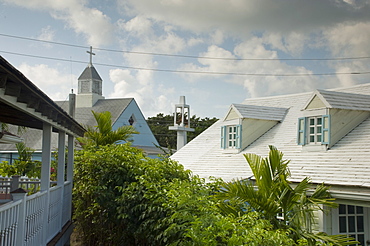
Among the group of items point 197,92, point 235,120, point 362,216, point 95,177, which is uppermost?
point 197,92

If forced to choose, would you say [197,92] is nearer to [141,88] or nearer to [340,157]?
→ [141,88]

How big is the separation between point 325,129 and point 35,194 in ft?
27.0

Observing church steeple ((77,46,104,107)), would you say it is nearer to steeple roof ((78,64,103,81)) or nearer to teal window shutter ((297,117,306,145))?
steeple roof ((78,64,103,81))

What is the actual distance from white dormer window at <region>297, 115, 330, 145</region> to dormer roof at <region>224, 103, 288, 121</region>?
2759 millimetres

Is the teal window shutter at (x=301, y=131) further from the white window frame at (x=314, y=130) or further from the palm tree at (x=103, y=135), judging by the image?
the palm tree at (x=103, y=135)

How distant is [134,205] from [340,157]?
6050mm

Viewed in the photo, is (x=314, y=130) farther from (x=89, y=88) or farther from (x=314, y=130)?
(x=89, y=88)

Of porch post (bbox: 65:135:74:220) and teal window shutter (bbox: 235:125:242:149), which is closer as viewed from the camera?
porch post (bbox: 65:135:74:220)

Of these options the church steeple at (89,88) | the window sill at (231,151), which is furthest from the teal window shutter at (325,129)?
the church steeple at (89,88)

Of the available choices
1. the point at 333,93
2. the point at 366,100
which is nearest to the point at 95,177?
the point at 333,93

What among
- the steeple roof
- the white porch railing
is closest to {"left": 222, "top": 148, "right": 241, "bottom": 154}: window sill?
the white porch railing

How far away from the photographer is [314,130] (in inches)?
479

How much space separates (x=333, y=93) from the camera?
12.2m

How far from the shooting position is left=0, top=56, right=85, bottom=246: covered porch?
4844 millimetres
